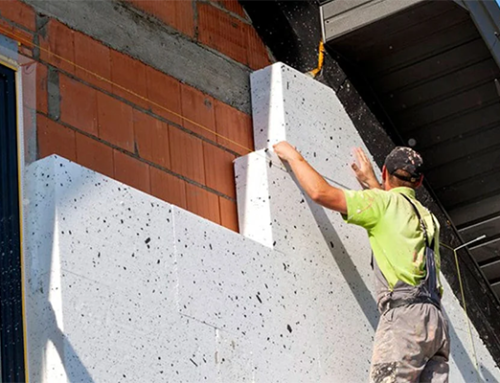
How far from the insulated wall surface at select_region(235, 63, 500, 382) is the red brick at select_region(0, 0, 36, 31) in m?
1.21

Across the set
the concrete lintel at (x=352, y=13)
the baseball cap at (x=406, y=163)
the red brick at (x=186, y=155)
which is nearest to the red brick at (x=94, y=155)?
the red brick at (x=186, y=155)

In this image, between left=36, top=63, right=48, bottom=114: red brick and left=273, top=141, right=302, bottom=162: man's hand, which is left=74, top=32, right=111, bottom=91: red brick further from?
left=273, top=141, right=302, bottom=162: man's hand

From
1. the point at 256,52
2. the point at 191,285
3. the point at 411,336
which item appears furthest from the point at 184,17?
the point at 411,336

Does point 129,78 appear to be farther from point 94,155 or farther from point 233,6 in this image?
point 233,6

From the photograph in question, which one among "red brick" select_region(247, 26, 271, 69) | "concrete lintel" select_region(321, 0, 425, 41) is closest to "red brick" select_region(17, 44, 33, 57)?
"red brick" select_region(247, 26, 271, 69)

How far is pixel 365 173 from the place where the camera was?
611cm

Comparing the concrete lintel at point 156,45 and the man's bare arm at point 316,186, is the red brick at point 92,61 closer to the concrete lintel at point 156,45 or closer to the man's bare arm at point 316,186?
the concrete lintel at point 156,45

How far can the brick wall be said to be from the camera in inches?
190

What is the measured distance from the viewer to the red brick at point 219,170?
5496 millimetres

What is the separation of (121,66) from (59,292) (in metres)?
1.33

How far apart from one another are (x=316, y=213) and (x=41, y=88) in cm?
153

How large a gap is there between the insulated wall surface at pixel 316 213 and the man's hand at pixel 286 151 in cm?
3

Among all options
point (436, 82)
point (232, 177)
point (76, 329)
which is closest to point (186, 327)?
point (76, 329)

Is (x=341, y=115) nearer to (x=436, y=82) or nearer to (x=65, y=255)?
(x=436, y=82)
